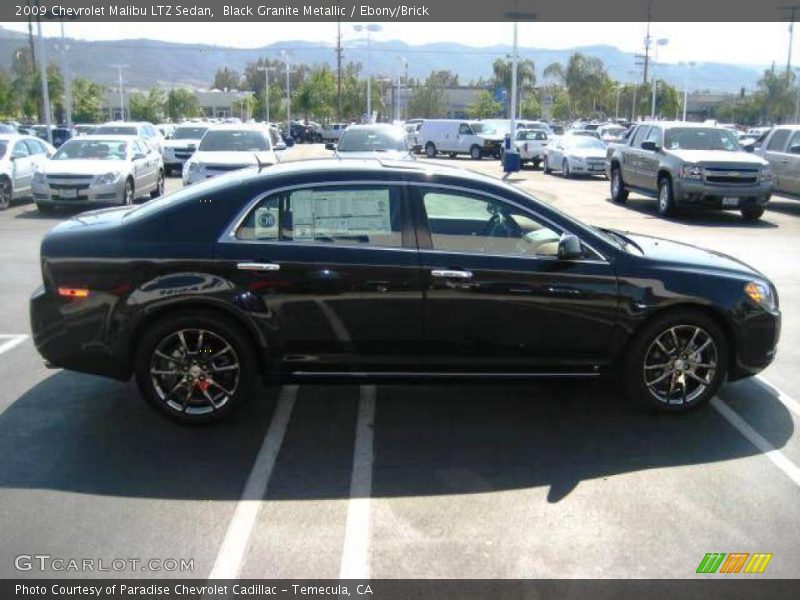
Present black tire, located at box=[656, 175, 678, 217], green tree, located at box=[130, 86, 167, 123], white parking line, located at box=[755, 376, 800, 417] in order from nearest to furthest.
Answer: white parking line, located at box=[755, 376, 800, 417] → black tire, located at box=[656, 175, 678, 217] → green tree, located at box=[130, 86, 167, 123]

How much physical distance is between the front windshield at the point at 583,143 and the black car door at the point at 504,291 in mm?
24783

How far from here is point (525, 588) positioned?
136 inches

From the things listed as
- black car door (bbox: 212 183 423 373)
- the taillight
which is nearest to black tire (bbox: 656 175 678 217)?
black car door (bbox: 212 183 423 373)

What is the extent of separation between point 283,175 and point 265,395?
1.62m

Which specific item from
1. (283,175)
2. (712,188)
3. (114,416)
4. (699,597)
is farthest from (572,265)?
(712,188)

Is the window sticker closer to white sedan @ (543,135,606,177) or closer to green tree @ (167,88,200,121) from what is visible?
white sedan @ (543,135,606,177)

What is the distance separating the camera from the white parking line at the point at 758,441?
4.64 metres

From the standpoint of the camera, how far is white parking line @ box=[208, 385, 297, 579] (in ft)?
11.9

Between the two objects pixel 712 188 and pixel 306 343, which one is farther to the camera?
pixel 712 188

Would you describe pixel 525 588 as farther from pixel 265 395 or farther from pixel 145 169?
pixel 145 169

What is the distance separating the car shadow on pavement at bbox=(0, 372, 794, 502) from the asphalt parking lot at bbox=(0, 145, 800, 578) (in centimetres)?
2

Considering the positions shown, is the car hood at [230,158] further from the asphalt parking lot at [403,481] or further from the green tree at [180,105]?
the green tree at [180,105]

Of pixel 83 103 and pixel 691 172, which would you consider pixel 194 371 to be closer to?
pixel 691 172

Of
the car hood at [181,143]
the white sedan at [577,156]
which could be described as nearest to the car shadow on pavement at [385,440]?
the car hood at [181,143]
